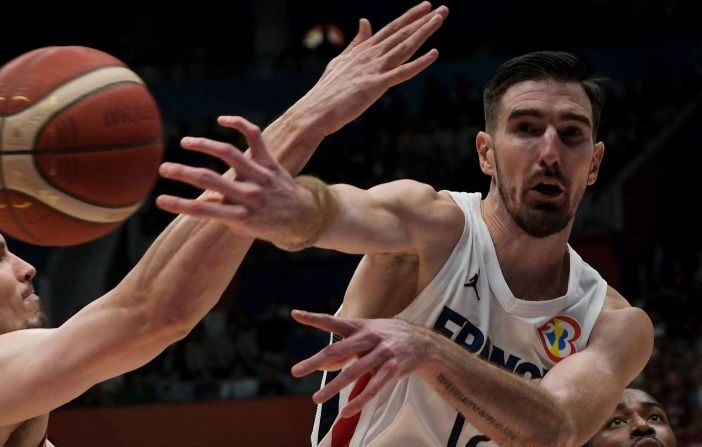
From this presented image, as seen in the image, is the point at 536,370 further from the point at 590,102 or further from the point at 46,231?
the point at 46,231

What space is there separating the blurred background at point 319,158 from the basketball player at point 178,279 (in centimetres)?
730

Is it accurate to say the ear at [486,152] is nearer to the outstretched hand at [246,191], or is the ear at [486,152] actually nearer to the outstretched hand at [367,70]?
the outstretched hand at [367,70]

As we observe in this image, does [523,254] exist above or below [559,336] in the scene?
above

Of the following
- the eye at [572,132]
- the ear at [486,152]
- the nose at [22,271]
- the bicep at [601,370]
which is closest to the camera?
the bicep at [601,370]

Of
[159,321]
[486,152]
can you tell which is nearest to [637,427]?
[486,152]

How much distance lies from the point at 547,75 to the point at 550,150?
290 millimetres

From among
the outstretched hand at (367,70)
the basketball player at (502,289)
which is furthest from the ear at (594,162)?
the outstretched hand at (367,70)

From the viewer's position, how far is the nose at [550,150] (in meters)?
3.68

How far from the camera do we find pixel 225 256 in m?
3.15

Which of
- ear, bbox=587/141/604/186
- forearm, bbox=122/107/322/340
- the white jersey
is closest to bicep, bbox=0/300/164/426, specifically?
forearm, bbox=122/107/322/340

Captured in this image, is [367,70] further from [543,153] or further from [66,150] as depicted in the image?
[66,150]

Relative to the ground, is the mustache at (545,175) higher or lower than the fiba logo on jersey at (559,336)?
higher

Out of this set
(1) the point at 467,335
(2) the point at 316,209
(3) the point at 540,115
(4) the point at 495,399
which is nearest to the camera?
(2) the point at 316,209

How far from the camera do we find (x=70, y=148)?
3.36 m
